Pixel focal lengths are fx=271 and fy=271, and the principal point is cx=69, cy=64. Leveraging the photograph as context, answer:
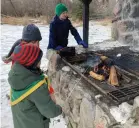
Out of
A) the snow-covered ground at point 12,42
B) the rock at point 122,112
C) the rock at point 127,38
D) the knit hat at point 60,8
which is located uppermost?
the knit hat at point 60,8

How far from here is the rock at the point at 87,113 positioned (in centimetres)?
283

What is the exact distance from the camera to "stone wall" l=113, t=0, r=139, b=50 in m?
5.13

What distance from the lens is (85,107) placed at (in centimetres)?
298

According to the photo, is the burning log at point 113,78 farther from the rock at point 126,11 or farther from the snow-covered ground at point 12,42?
the rock at point 126,11

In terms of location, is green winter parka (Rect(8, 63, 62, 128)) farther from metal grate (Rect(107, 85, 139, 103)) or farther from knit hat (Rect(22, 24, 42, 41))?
→ metal grate (Rect(107, 85, 139, 103))

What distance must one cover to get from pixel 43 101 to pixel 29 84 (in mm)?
186

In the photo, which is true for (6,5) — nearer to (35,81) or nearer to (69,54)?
(69,54)

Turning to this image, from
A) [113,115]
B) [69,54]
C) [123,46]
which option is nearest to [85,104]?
[113,115]

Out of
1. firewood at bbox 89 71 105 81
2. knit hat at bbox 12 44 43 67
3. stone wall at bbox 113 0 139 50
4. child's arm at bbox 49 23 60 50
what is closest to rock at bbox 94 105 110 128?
firewood at bbox 89 71 105 81

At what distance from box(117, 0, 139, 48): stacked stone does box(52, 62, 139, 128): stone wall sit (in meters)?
1.73

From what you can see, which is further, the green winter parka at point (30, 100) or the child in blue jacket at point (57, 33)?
the child in blue jacket at point (57, 33)

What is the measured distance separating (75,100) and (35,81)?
1.07 meters

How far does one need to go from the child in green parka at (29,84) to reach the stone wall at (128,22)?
3139 millimetres

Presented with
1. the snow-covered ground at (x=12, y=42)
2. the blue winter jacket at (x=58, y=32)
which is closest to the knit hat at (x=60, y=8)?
the blue winter jacket at (x=58, y=32)
